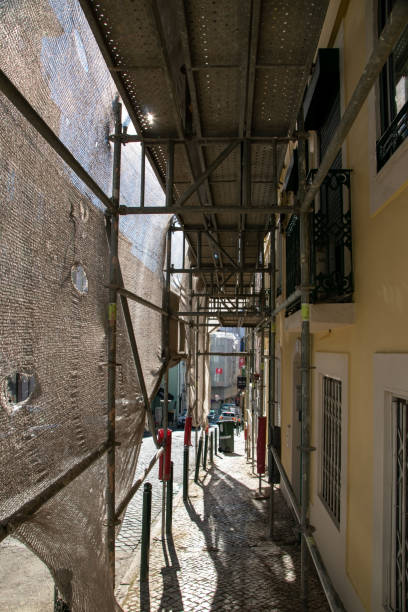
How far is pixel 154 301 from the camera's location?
654cm

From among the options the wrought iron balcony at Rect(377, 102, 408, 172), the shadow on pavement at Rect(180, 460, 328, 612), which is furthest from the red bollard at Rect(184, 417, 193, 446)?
the wrought iron balcony at Rect(377, 102, 408, 172)

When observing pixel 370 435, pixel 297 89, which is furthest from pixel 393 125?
pixel 370 435

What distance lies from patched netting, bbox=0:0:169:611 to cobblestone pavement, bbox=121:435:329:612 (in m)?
1.30

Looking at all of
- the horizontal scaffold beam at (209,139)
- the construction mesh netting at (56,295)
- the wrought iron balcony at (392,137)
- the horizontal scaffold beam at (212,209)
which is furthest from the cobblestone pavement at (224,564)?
the horizontal scaffold beam at (209,139)

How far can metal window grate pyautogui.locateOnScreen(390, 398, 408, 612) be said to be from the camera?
9.40ft

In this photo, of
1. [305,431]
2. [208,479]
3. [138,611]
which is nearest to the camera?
[305,431]

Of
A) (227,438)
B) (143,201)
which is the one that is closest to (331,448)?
(143,201)

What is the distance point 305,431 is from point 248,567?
2563 millimetres

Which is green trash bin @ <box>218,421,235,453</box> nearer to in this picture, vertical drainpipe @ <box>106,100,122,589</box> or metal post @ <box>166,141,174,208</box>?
vertical drainpipe @ <box>106,100,122,589</box>

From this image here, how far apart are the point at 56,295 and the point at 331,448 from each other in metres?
3.52

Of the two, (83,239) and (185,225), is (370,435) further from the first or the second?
(185,225)

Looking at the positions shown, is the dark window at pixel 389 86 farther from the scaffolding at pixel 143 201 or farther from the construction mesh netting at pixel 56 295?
the construction mesh netting at pixel 56 295

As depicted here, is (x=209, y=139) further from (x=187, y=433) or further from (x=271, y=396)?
(x=187, y=433)

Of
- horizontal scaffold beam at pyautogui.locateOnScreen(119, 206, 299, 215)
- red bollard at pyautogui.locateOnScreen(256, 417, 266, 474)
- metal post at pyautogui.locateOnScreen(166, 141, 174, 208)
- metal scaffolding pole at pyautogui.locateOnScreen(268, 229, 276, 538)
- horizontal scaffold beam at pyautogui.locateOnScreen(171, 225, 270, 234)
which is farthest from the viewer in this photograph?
red bollard at pyautogui.locateOnScreen(256, 417, 266, 474)
